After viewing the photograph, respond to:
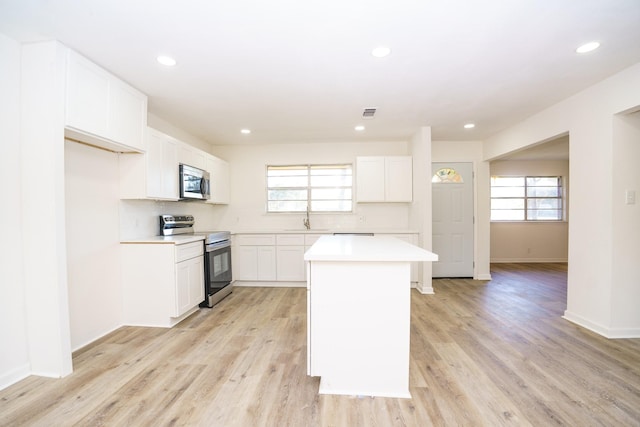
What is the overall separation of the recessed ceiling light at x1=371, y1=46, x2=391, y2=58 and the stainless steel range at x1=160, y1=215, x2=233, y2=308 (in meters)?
2.78

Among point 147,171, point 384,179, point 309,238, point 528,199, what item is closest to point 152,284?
point 147,171

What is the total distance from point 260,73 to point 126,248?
225 centimetres

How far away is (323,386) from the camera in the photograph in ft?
5.78

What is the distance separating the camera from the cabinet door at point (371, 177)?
4.45 m

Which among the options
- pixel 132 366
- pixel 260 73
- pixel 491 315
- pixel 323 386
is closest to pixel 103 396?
pixel 132 366

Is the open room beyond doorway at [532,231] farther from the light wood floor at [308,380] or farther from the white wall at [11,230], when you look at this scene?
the white wall at [11,230]

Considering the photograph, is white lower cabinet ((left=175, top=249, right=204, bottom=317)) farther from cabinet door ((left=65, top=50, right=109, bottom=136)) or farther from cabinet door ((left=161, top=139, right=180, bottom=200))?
cabinet door ((left=65, top=50, right=109, bottom=136))

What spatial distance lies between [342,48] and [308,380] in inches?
95.1

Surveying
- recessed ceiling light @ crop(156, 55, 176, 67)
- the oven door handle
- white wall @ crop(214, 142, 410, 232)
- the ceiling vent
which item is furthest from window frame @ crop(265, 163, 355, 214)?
recessed ceiling light @ crop(156, 55, 176, 67)

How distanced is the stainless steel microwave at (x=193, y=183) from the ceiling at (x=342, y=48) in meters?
0.72

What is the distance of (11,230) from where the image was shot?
189 cm

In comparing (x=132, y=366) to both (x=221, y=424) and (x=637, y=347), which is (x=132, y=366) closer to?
(x=221, y=424)

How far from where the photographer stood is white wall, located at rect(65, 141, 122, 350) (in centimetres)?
234

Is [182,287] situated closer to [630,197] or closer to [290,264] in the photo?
[290,264]
